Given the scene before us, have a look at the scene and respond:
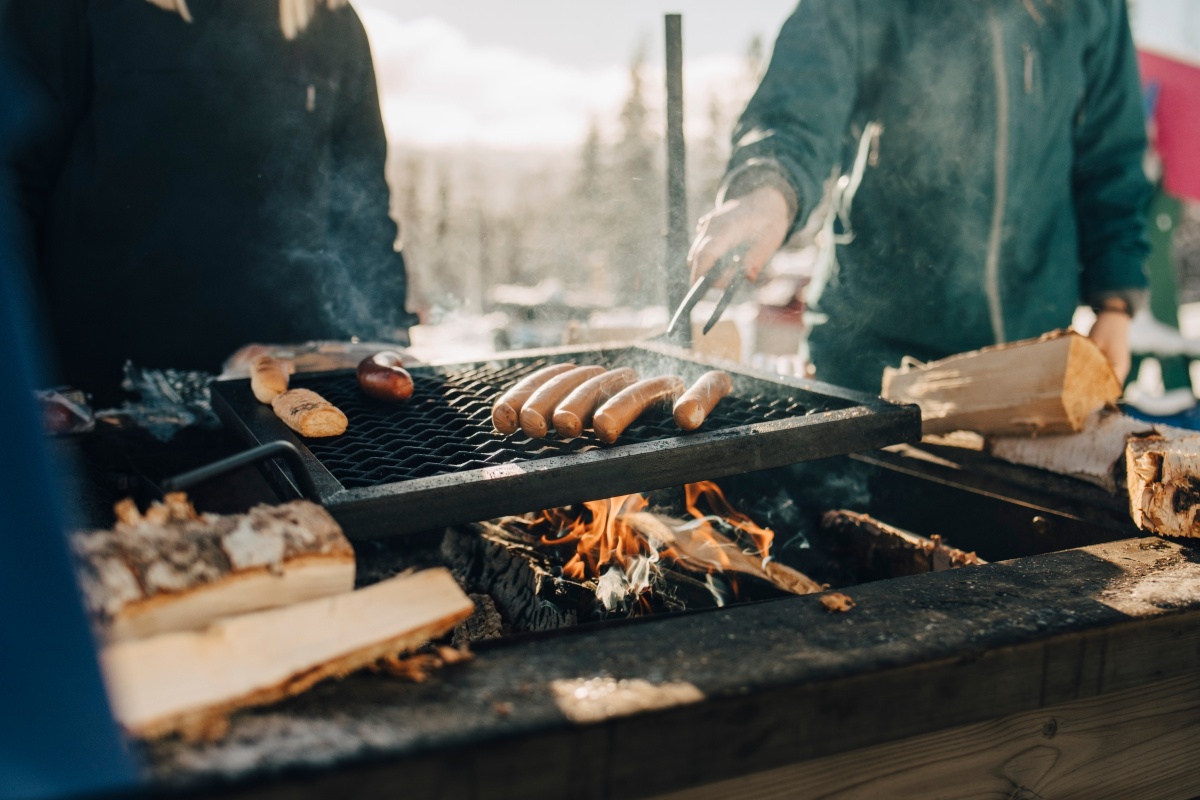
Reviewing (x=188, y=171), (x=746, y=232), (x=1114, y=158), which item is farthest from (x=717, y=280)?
(x=188, y=171)

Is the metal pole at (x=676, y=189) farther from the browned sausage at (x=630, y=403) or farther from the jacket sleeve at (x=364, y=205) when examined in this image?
the jacket sleeve at (x=364, y=205)

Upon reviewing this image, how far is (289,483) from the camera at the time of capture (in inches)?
72.1

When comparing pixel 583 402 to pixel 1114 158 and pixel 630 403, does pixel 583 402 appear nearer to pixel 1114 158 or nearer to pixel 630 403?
pixel 630 403

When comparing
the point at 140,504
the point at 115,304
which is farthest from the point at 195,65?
the point at 140,504

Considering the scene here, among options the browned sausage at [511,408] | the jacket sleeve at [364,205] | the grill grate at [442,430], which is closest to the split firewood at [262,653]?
the grill grate at [442,430]

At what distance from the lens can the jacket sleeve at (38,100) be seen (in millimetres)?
3328

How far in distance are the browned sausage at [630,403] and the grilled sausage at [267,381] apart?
108cm

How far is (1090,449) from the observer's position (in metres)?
2.54

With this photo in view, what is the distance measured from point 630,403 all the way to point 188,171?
113 inches

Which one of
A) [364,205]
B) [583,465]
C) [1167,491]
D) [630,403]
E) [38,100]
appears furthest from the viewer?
[364,205]

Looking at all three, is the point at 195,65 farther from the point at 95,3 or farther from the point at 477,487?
the point at 477,487

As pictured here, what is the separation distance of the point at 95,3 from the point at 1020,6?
13.6 feet

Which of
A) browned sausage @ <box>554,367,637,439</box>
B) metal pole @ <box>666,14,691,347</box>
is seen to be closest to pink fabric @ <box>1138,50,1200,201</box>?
metal pole @ <box>666,14,691,347</box>

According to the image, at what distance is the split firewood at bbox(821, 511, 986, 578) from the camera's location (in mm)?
2432
